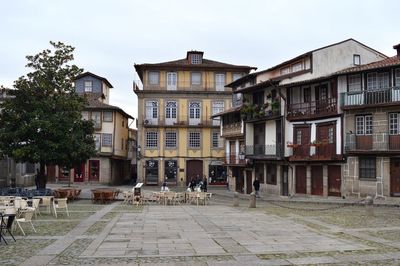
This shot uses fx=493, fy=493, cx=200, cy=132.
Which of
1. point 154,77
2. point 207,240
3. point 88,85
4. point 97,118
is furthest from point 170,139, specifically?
point 207,240

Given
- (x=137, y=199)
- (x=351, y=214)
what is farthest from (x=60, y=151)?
(x=351, y=214)

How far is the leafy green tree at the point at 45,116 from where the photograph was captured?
97.6 feet

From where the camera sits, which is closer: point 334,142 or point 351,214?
point 351,214

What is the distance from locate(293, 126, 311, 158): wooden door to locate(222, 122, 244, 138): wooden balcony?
854 cm

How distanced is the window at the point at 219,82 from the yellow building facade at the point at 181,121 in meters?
0.11

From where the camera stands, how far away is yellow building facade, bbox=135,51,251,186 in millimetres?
55219

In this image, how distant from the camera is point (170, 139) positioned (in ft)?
182

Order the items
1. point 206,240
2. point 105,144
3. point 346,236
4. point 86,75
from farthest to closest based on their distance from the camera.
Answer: point 86,75 → point 105,144 → point 346,236 → point 206,240

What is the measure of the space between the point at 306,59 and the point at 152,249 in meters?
26.1

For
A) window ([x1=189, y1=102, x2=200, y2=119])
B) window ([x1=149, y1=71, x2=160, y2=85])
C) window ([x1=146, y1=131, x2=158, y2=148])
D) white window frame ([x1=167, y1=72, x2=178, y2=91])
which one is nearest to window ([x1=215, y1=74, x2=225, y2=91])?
window ([x1=189, y1=102, x2=200, y2=119])

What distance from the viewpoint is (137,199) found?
29.6 m

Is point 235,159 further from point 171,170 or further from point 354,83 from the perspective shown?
point 354,83

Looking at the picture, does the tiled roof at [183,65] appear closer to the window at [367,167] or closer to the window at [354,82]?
the window at [354,82]

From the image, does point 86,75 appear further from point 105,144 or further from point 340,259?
point 340,259
